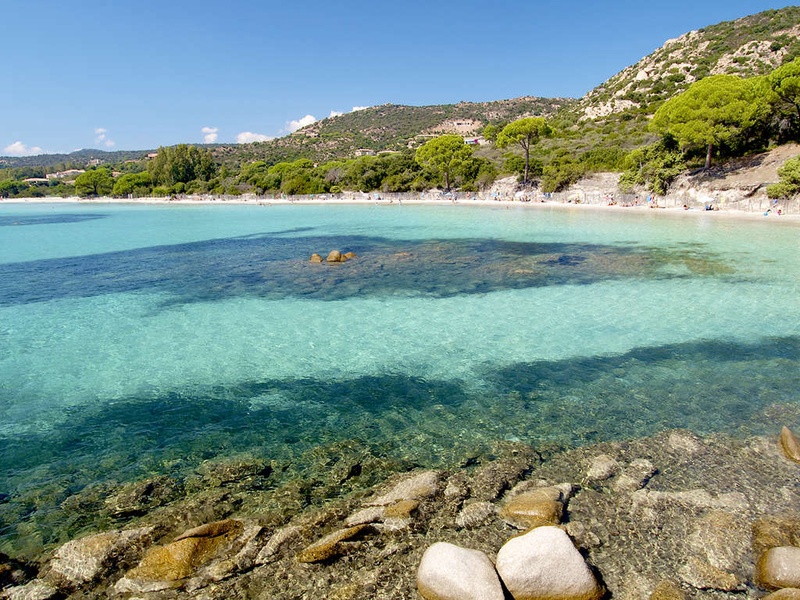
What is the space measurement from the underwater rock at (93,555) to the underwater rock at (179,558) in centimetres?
21

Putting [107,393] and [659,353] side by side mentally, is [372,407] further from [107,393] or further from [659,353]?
[659,353]

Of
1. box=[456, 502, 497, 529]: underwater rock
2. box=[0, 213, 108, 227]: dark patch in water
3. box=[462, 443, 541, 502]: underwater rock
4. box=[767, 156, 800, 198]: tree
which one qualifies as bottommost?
box=[456, 502, 497, 529]: underwater rock

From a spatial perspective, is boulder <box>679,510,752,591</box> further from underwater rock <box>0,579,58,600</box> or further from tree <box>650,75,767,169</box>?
tree <box>650,75,767,169</box>

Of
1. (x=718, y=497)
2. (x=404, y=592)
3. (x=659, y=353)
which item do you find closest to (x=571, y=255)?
(x=659, y=353)

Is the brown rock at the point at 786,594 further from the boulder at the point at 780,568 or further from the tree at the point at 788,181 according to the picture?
the tree at the point at 788,181

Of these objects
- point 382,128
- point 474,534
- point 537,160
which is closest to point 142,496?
point 474,534

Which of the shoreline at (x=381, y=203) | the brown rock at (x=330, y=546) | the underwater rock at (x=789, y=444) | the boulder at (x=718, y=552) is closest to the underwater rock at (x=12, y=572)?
the brown rock at (x=330, y=546)

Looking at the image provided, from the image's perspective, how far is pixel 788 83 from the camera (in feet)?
116

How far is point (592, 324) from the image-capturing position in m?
11.9

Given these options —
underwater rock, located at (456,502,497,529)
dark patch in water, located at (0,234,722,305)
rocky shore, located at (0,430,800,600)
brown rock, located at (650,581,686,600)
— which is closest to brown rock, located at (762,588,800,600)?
rocky shore, located at (0,430,800,600)

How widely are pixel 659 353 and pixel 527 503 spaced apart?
606 cm

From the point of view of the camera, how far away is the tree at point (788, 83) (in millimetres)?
35094

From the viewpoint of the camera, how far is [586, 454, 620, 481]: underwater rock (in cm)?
595

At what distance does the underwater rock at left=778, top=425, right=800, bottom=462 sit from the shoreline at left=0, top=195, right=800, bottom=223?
2869 centimetres
